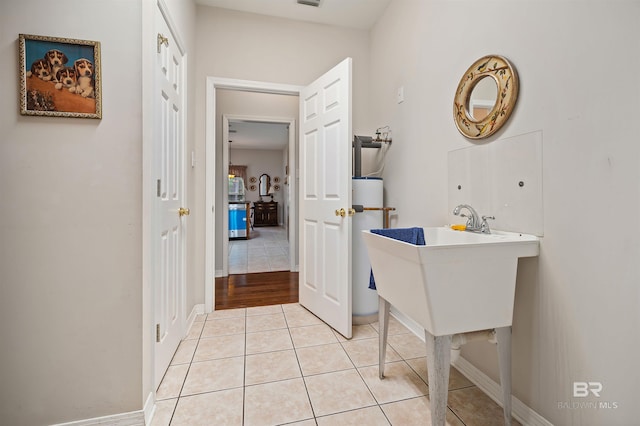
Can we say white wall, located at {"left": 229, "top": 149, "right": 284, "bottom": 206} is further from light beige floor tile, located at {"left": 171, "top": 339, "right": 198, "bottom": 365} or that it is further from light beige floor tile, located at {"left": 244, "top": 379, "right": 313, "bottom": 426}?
light beige floor tile, located at {"left": 244, "top": 379, "right": 313, "bottom": 426}

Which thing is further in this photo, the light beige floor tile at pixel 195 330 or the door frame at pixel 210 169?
the door frame at pixel 210 169

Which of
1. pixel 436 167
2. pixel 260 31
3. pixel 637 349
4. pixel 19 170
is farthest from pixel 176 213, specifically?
pixel 637 349

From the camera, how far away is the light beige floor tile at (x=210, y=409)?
4.29 feet

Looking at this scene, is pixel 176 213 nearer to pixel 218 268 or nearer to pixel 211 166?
pixel 211 166

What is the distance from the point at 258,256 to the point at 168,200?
3417mm

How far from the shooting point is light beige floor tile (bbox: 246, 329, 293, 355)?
1954 millimetres

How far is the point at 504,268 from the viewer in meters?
1.20

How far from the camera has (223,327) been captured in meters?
2.29

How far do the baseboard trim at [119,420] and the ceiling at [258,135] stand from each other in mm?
4815

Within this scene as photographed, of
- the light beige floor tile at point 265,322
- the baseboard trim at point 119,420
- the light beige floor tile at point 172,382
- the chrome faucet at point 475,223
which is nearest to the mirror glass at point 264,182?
the light beige floor tile at point 265,322

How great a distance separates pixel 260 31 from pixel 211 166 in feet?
4.48

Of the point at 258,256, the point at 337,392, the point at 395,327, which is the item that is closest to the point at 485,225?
the point at 337,392

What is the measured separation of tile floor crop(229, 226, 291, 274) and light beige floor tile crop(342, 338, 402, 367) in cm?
225

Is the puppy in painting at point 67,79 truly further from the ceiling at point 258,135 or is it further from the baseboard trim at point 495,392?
the ceiling at point 258,135
